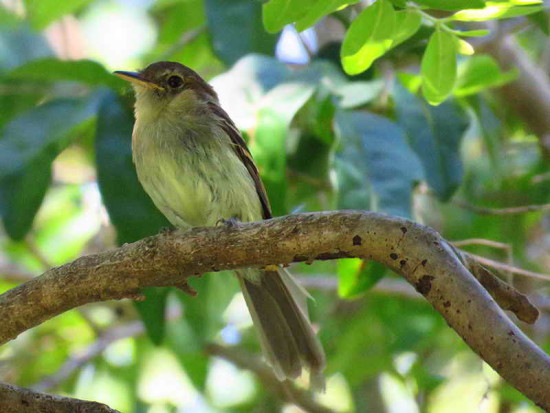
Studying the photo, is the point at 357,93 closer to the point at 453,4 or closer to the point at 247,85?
the point at 247,85

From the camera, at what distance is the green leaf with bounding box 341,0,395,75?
3334 mm

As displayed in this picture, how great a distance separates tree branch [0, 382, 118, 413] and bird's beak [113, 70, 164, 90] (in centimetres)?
208

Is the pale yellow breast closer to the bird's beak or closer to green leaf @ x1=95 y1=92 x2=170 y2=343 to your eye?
green leaf @ x1=95 y1=92 x2=170 y2=343

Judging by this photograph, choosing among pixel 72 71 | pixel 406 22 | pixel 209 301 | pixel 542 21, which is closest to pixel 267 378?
pixel 209 301

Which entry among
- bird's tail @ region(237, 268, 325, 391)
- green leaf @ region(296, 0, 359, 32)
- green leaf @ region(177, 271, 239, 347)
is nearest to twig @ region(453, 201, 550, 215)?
bird's tail @ region(237, 268, 325, 391)

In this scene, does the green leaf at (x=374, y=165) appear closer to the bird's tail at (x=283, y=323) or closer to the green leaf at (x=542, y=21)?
the bird's tail at (x=283, y=323)

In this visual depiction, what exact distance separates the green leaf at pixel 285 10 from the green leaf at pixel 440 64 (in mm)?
594

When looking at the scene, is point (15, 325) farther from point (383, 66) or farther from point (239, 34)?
point (383, 66)

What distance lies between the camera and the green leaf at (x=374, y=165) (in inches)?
177

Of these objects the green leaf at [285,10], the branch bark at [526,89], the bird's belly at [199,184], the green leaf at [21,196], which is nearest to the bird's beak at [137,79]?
the bird's belly at [199,184]

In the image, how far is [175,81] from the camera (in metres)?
5.39

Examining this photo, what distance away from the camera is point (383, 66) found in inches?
233

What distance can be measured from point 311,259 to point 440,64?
98cm

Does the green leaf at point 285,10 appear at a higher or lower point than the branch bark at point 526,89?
higher
